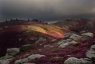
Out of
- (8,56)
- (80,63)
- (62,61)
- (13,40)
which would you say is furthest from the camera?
(13,40)

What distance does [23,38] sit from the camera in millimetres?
112938

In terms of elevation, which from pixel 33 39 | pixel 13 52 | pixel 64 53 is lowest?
pixel 33 39

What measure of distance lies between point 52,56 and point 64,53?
9.10ft

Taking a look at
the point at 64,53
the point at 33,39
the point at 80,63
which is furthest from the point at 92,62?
the point at 33,39

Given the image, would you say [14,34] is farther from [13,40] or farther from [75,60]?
[75,60]

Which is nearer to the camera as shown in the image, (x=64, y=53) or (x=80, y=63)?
(x=80, y=63)

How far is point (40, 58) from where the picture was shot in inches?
1524

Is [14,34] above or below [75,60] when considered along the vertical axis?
below

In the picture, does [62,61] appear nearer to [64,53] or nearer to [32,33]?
[64,53]

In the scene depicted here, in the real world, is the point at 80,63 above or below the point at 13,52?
above

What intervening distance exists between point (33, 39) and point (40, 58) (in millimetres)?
72794

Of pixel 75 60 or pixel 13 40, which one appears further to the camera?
pixel 13 40

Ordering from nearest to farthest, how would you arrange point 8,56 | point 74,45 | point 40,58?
1. point 40,58
2. point 74,45
3. point 8,56

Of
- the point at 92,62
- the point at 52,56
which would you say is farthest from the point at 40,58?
the point at 92,62
